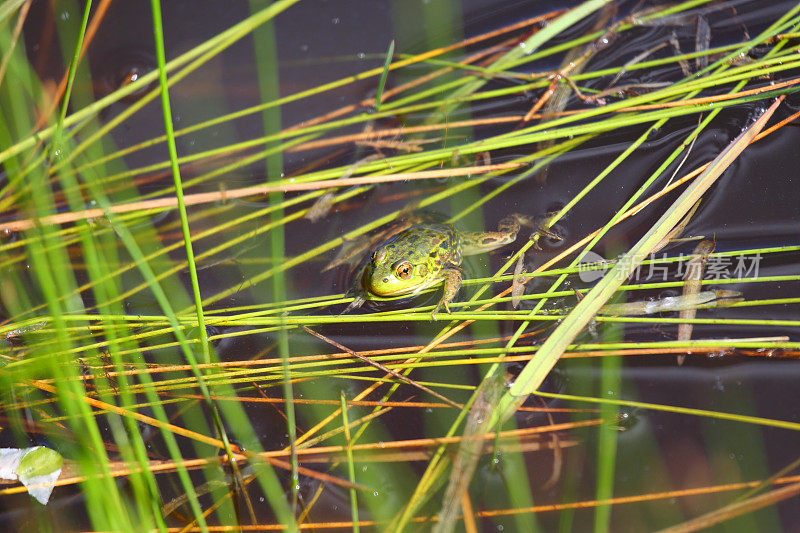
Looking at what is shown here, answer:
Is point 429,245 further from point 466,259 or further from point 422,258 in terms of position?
point 466,259

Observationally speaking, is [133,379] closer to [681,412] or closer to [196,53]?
[196,53]

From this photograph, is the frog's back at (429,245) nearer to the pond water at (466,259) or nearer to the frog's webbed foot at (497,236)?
the frog's webbed foot at (497,236)

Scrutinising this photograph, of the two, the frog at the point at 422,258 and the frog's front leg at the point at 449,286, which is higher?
the frog at the point at 422,258

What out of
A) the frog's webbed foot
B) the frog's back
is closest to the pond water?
the frog's webbed foot

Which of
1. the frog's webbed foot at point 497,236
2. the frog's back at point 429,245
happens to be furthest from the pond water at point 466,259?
the frog's back at point 429,245

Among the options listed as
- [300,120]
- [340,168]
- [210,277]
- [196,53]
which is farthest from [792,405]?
[196,53]

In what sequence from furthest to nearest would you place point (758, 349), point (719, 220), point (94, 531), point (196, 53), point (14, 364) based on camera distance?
point (196, 53) → point (719, 220) → point (14, 364) → point (758, 349) → point (94, 531)

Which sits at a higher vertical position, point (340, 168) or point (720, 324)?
point (340, 168)

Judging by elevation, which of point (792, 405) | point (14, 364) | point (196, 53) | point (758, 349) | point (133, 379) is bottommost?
point (792, 405)
